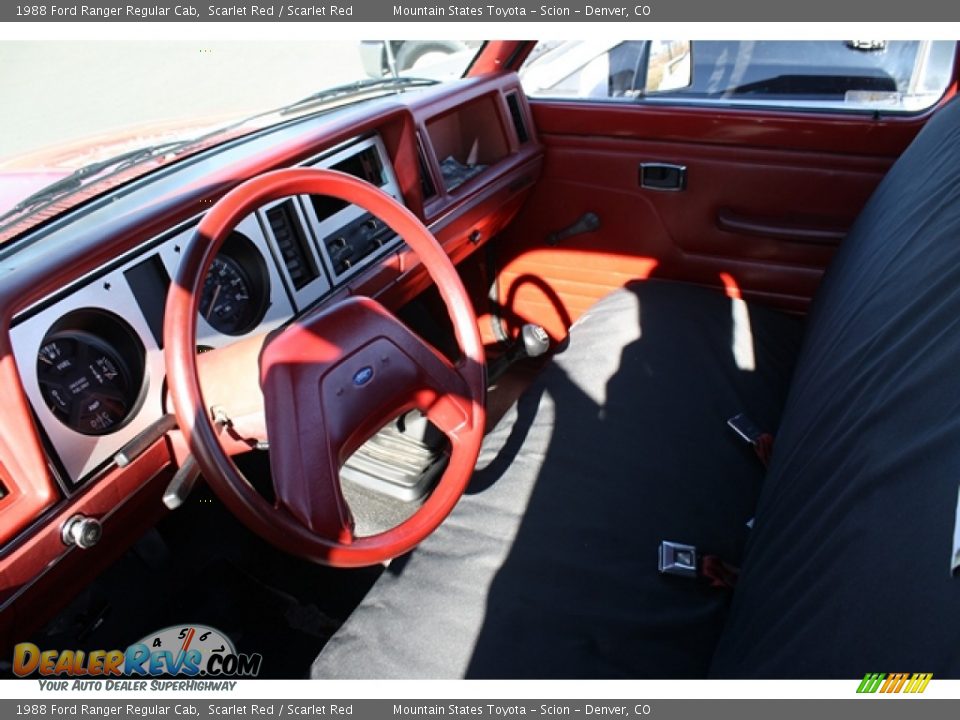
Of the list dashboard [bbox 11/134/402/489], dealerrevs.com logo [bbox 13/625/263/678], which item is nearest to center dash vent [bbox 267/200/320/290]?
dashboard [bbox 11/134/402/489]

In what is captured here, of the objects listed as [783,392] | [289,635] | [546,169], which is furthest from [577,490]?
[546,169]

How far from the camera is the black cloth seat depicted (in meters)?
0.83

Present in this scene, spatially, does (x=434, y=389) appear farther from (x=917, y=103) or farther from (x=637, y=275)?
(x=917, y=103)

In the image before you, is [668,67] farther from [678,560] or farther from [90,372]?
[90,372]

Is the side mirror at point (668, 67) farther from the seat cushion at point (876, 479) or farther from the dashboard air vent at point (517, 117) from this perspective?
the seat cushion at point (876, 479)

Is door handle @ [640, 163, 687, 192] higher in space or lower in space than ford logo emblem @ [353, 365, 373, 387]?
lower

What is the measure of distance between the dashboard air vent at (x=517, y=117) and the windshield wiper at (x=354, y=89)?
0.25 metres

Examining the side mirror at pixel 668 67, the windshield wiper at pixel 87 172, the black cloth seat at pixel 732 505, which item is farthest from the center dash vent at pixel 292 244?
the side mirror at pixel 668 67

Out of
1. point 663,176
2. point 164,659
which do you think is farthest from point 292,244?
point 663,176

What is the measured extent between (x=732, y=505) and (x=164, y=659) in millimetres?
1281

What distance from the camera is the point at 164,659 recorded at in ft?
5.17

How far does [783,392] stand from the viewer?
1.76 meters

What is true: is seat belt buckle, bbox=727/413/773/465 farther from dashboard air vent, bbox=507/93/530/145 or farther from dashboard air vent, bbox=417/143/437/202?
dashboard air vent, bbox=507/93/530/145

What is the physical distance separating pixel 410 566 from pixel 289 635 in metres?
0.55
